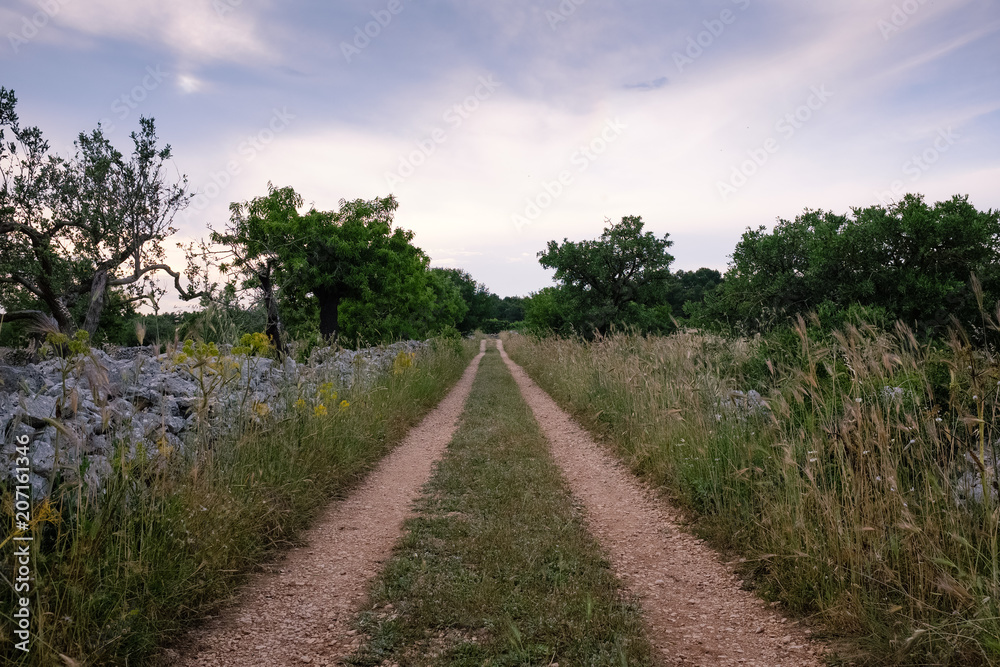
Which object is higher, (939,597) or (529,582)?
(939,597)

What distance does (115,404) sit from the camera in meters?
4.45

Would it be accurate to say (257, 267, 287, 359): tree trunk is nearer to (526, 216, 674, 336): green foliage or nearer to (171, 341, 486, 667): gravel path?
(171, 341, 486, 667): gravel path

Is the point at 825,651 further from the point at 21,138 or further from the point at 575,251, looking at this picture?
the point at 575,251

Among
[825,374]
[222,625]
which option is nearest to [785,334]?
[825,374]

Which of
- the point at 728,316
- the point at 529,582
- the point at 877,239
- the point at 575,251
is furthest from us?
the point at 575,251

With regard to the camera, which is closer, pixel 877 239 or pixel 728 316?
pixel 877 239

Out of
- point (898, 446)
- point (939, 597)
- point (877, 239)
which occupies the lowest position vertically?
point (939, 597)

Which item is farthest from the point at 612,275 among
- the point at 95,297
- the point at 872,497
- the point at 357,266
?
the point at 872,497

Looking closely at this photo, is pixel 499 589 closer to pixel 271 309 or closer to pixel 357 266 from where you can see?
pixel 271 309

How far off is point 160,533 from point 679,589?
3.61 meters

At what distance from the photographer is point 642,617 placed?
3543 mm

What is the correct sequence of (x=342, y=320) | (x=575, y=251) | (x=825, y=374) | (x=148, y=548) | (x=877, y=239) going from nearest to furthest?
(x=148, y=548) → (x=825, y=374) → (x=877, y=239) → (x=575, y=251) → (x=342, y=320)

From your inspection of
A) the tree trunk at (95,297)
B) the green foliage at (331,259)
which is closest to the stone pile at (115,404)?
the tree trunk at (95,297)

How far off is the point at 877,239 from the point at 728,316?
410 centimetres
